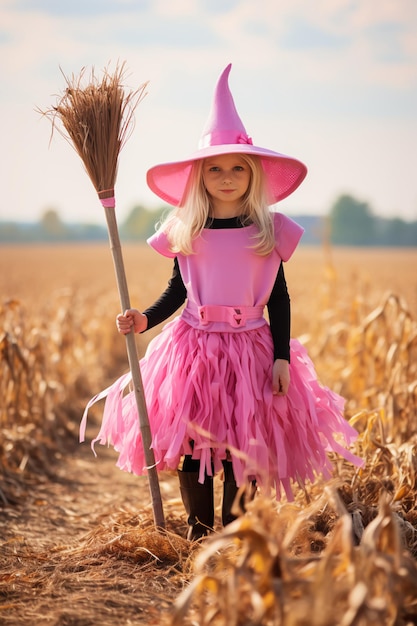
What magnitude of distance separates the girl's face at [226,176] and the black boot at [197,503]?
1137mm

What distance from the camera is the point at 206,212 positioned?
8.98ft

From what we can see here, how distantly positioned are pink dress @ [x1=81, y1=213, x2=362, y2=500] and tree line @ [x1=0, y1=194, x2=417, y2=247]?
5913 centimetres

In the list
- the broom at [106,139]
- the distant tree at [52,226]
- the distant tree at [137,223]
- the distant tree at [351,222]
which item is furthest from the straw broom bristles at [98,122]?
the distant tree at [137,223]

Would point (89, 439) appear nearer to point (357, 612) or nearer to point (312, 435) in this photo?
point (312, 435)

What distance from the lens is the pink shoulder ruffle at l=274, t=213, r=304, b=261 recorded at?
2738 mm

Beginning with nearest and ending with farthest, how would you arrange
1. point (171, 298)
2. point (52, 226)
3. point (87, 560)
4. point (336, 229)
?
point (87, 560)
point (171, 298)
point (336, 229)
point (52, 226)

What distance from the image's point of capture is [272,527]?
1.69 meters

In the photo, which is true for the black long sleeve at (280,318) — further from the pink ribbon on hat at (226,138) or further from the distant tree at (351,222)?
the distant tree at (351,222)

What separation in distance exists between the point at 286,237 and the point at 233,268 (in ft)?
0.82

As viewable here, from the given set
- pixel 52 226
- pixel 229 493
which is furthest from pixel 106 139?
pixel 52 226

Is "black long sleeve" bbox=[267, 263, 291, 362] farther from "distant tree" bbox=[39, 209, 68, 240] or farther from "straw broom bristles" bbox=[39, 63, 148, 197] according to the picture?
"distant tree" bbox=[39, 209, 68, 240]

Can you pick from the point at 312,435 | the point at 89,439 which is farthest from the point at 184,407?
the point at 89,439

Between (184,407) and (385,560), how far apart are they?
3.91 feet

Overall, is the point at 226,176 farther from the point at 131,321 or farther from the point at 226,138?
the point at 131,321
